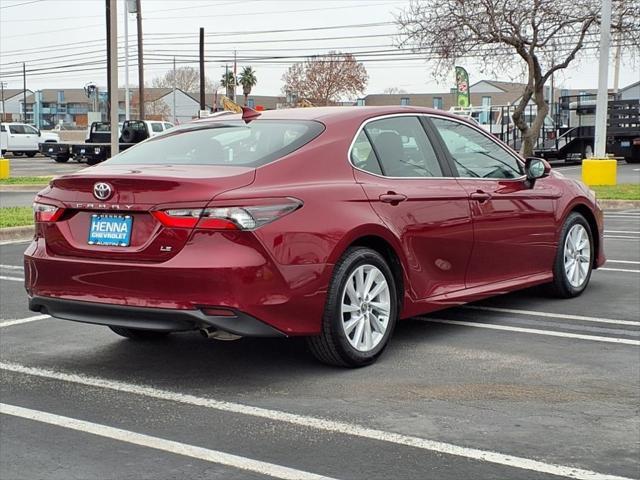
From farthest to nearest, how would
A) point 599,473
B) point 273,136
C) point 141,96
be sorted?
point 141,96 < point 273,136 < point 599,473

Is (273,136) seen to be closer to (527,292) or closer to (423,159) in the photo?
(423,159)

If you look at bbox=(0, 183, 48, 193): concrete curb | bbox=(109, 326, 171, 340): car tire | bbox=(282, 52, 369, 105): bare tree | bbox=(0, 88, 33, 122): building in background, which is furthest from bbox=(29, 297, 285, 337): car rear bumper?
bbox=(0, 88, 33, 122): building in background

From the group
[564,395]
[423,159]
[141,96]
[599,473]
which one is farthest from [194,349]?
[141,96]

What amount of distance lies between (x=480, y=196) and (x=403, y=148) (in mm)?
732

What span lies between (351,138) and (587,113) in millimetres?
31278

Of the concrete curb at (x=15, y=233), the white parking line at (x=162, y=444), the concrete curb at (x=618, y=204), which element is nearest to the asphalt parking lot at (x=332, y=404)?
the white parking line at (x=162, y=444)

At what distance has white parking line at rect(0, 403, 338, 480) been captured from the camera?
3.56m

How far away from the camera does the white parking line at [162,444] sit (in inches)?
140

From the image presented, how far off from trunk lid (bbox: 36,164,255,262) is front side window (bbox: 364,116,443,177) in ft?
3.66

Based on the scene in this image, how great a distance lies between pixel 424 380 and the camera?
195 inches

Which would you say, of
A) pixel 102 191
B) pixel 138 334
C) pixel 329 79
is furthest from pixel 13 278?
pixel 329 79

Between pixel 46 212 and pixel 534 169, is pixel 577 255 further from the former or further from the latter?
pixel 46 212

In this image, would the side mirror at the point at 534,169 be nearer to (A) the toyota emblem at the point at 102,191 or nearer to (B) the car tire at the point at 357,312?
(B) the car tire at the point at 357,312

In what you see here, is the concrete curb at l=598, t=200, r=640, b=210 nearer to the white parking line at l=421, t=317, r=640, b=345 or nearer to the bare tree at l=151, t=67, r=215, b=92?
the white parking line at l=421, t=317, r=640, b=345
